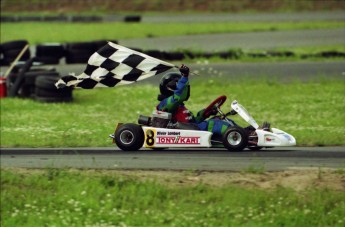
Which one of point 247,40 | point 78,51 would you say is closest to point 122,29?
point 247,40

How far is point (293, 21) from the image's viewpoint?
3278 cm

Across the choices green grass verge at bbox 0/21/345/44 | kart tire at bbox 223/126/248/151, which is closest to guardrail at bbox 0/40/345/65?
green grass verge at bbox 0/21/345/44

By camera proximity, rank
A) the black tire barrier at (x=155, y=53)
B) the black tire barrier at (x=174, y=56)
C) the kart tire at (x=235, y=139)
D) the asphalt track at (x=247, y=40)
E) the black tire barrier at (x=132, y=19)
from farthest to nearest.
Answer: the black tire barrier at (x=132, y=19) < the asphalt track at (x=247, y=40) < the black tire barrier at (x=174, y=56) < the black tire barrier at (x=155, y=53) < the kart tire at (x=235, y=139)

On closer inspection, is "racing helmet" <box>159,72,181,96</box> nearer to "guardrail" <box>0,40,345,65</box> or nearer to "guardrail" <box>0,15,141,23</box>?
"guardrail" <box>0,40,345,65</box>

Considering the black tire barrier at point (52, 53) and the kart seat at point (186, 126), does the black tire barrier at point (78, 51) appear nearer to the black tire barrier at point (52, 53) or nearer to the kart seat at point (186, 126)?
the black tire barrier at point (52, 53)

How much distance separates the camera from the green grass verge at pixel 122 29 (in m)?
30.2

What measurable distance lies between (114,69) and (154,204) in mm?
2394

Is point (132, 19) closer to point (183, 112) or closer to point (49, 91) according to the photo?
point (49, 91)

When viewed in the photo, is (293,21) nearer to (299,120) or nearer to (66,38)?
(66,38)

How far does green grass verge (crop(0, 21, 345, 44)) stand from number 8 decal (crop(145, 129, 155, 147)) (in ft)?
60.0

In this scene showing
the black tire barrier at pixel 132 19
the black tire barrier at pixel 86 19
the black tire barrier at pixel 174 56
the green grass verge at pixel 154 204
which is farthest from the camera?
the black tire barrier at pixel 86 19

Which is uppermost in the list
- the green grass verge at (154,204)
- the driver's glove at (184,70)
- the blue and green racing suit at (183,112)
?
the driver's glove at (184,70)

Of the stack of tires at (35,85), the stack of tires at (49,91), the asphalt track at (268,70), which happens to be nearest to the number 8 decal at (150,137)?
the stack of tires at (35,85)

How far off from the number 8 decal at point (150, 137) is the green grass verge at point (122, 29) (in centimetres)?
1829
